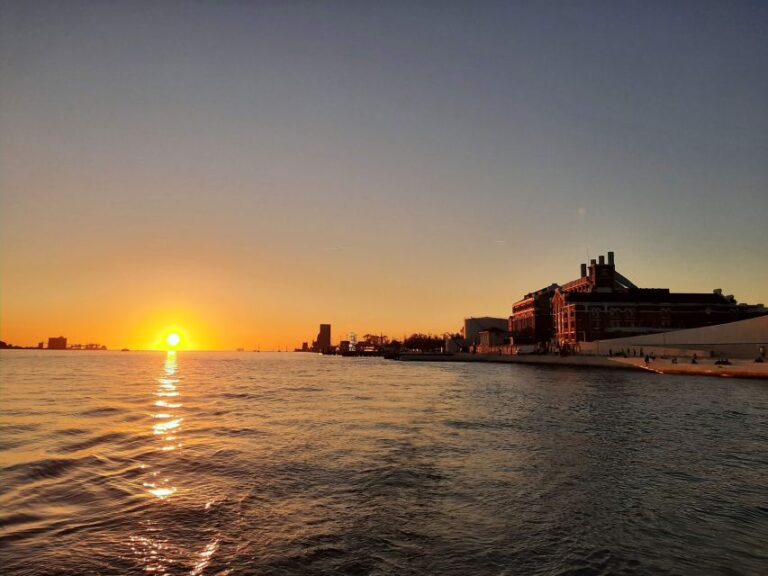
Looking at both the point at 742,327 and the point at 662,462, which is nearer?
the point at 662,462

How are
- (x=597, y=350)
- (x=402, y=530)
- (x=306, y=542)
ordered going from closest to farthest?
(x=306, y=542), (x=402, y=530), (x=597, y=350)

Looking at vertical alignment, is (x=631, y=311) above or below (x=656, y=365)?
above

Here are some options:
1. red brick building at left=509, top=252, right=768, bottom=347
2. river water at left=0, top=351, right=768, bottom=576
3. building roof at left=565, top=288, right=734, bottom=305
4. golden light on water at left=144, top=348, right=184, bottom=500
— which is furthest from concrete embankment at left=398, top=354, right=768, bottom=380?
golden light on water at left=144, top=348, right=184, bottom=500

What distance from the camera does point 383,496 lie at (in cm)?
1535

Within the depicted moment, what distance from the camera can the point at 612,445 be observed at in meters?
24.1

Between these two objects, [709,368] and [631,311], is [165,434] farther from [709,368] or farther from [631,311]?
[631,311]

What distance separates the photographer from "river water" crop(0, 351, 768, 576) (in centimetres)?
1091

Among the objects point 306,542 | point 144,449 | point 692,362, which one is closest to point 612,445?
point 306,542

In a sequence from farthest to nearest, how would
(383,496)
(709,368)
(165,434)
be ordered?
(709,368) < (165,434) < (383,496)

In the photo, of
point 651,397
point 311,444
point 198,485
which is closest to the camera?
point 198,485

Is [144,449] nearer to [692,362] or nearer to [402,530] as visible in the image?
[402,530]

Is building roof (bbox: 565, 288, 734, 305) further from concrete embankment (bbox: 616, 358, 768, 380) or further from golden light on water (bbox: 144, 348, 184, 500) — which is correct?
golden light on water (bbox: 144, 348, 184, 500)

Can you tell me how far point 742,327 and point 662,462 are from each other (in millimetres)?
82694

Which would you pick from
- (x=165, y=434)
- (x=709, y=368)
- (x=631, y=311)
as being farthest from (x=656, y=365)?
(x=165, y=434)
